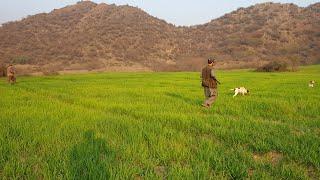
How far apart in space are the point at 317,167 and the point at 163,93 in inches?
493

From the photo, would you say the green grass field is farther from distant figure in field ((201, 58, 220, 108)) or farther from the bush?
the bush

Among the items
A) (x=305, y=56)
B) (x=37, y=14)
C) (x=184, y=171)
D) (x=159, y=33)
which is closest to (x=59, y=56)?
(x=159, y=33)

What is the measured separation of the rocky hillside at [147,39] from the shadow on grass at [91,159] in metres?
57.1

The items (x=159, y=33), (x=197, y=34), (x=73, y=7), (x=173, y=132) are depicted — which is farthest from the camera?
(x=73, y=7)

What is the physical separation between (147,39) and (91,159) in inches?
3252

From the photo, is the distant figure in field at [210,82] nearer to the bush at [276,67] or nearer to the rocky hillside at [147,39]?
the bush at [276,67]

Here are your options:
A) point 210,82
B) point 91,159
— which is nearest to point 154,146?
point 91,159

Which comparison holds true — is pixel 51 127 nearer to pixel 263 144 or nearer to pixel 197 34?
pixel 263 144

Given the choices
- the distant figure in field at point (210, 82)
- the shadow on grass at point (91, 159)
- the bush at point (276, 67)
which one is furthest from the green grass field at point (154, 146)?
the bush at point (276, 67)

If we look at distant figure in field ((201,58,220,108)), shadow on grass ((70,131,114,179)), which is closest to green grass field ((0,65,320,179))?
shadow on grass ((70,131,114,179))

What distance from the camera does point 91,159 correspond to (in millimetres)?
5742

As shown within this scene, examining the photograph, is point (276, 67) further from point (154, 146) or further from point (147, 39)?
point (147, 39)

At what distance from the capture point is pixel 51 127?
27.5 feet

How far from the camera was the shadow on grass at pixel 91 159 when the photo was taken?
510 cm
